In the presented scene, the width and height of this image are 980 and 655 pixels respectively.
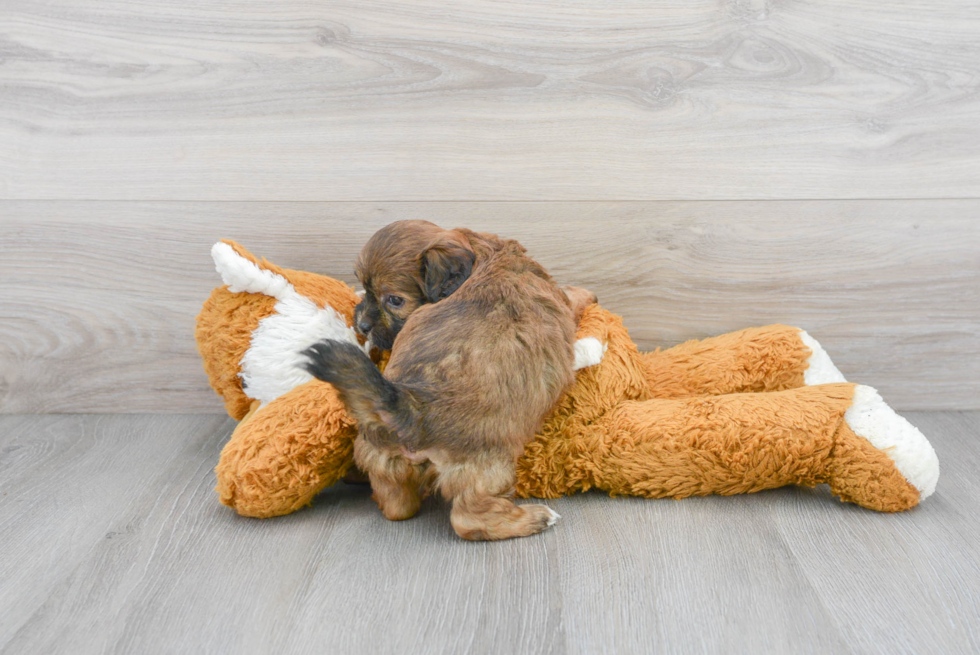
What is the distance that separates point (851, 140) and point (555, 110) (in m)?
0.77

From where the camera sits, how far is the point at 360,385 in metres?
1.19

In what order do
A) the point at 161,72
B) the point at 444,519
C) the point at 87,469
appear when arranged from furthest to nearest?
the point at 161,72, the point at 87,469, the point at 444,519

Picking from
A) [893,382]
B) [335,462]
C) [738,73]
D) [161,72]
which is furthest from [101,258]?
[893,382]

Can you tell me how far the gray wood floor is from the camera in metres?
1.11

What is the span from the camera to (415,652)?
1077 mm

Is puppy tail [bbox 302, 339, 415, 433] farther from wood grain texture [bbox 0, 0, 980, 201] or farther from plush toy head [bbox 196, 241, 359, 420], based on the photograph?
wood grain texture [bbox 0, 0, 980, 201]

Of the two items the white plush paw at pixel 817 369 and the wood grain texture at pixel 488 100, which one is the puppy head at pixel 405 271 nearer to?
the wood grain texture at pixel 488 100

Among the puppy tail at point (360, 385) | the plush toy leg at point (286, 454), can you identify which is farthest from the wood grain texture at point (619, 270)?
the puppy tail at point (360, 385)

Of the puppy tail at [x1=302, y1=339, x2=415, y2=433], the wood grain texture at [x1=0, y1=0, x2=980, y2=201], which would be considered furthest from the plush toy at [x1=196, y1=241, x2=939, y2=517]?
the wood grain texture at [x1=0, y1=0, x2=980, y2=201]

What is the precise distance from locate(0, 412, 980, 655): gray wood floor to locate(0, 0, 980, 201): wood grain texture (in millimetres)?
796

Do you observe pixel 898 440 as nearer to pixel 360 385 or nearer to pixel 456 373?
pixel 456 373

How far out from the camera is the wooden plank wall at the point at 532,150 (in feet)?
5.98

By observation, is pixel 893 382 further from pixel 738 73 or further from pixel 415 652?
pixel 415 652

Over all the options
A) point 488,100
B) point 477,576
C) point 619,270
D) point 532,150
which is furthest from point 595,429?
point 488,100
